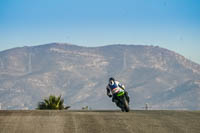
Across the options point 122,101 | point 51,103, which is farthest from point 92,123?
point 51,103

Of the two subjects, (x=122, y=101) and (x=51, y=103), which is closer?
(x=122, y=101)

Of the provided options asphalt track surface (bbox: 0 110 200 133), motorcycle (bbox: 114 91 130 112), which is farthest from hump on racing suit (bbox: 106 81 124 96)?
asphalt track surface (bbox: 0 110 200 133)

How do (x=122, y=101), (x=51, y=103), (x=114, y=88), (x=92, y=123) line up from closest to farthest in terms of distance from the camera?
1. (x=92, y=123)
2. (x=114, y=88)
3. (x=122, y=101)
4. (x=51, y=103)

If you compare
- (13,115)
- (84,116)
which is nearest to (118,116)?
(84,116)

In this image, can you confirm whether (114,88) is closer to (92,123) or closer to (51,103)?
(92,123)

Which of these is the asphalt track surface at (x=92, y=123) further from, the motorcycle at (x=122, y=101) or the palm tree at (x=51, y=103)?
the palm tree at (x=51, y=103)

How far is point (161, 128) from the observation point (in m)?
18.3

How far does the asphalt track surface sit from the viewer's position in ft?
57.5

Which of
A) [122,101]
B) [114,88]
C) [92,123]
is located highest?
[114,88]

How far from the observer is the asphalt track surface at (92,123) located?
17516mm

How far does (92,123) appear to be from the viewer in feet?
62.3

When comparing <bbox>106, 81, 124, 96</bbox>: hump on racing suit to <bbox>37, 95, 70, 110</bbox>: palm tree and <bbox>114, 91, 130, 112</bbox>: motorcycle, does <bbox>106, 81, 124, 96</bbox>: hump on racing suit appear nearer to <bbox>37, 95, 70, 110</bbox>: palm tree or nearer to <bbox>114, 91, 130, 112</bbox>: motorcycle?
<bbox>114, 91, 130, 112</bbox>: motorcycle

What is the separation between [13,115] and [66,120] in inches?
99.1

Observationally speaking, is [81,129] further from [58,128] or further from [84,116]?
[84,116]
